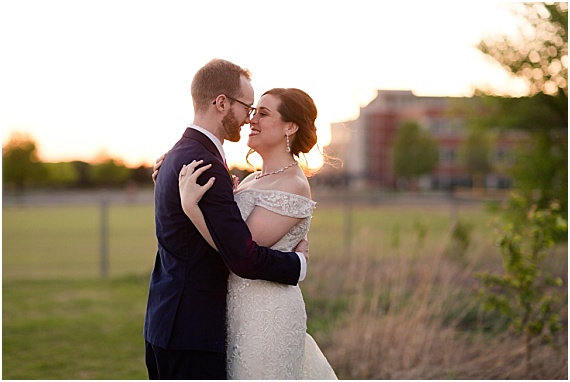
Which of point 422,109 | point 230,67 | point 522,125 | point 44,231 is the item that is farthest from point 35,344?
point 422,109

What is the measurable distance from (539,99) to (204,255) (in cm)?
1156

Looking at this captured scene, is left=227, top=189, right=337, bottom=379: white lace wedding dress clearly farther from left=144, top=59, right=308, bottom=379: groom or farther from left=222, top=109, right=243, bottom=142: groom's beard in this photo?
left=222, top=109, right=243, bottom=142: groom's beard

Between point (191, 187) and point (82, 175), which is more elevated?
point (191, 187)

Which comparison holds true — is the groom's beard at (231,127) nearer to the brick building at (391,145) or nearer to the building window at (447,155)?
the brick building at (391,145)

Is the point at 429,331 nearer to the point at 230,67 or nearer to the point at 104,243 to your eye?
the point at 230,67

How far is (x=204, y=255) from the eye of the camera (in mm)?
3014

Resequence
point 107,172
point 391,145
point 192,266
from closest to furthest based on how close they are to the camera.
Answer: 1. point 192,266
2. point 107,172
3. point 391,145

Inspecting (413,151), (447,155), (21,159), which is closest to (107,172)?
(21,159)

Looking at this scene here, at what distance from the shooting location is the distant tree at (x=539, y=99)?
41.1ft

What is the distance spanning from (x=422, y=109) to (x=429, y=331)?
92.2 m

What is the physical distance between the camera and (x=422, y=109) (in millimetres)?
96062

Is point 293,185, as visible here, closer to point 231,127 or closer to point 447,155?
point 231,127

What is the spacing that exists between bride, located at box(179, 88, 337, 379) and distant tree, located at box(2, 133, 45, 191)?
93732 millimetres

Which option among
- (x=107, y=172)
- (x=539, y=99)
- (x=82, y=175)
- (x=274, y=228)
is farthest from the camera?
(x=107, y=172)
